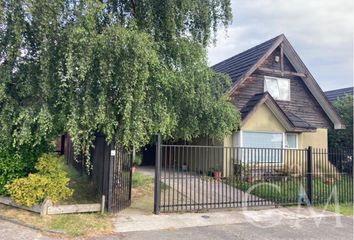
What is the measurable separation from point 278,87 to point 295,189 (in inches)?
303

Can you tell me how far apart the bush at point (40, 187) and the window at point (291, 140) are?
37.8 feet

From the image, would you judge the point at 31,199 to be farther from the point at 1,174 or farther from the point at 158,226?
the point at 158,226

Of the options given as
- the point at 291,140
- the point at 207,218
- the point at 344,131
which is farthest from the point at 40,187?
the point at 344,131

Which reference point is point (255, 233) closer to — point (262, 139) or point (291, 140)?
point (262, 139)

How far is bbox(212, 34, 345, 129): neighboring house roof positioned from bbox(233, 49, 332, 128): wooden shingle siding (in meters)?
0.26

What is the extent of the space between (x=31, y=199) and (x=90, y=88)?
2783mm

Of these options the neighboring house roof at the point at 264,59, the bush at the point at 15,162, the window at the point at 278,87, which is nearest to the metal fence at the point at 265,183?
the bush at the point at 15,162

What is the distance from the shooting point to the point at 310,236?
652 centimetres

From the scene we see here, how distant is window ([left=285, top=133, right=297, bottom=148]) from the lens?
15553 mm

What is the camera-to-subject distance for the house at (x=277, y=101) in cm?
1423

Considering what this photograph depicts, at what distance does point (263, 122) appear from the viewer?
14.4 meters

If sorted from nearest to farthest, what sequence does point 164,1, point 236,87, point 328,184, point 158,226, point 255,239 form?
1. point 255,239
2. point 158,226
3. point 164,1
4. point 328,184
5. point 236,87

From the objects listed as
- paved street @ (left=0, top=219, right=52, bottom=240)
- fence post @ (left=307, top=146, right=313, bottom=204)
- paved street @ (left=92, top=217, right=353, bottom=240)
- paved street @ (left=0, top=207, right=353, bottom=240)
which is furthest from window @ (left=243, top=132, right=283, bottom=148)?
paved street @ (left=0, top=219, right=52, bottom=240)

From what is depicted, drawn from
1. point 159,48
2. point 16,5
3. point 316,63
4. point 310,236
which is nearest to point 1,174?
point 16,5
